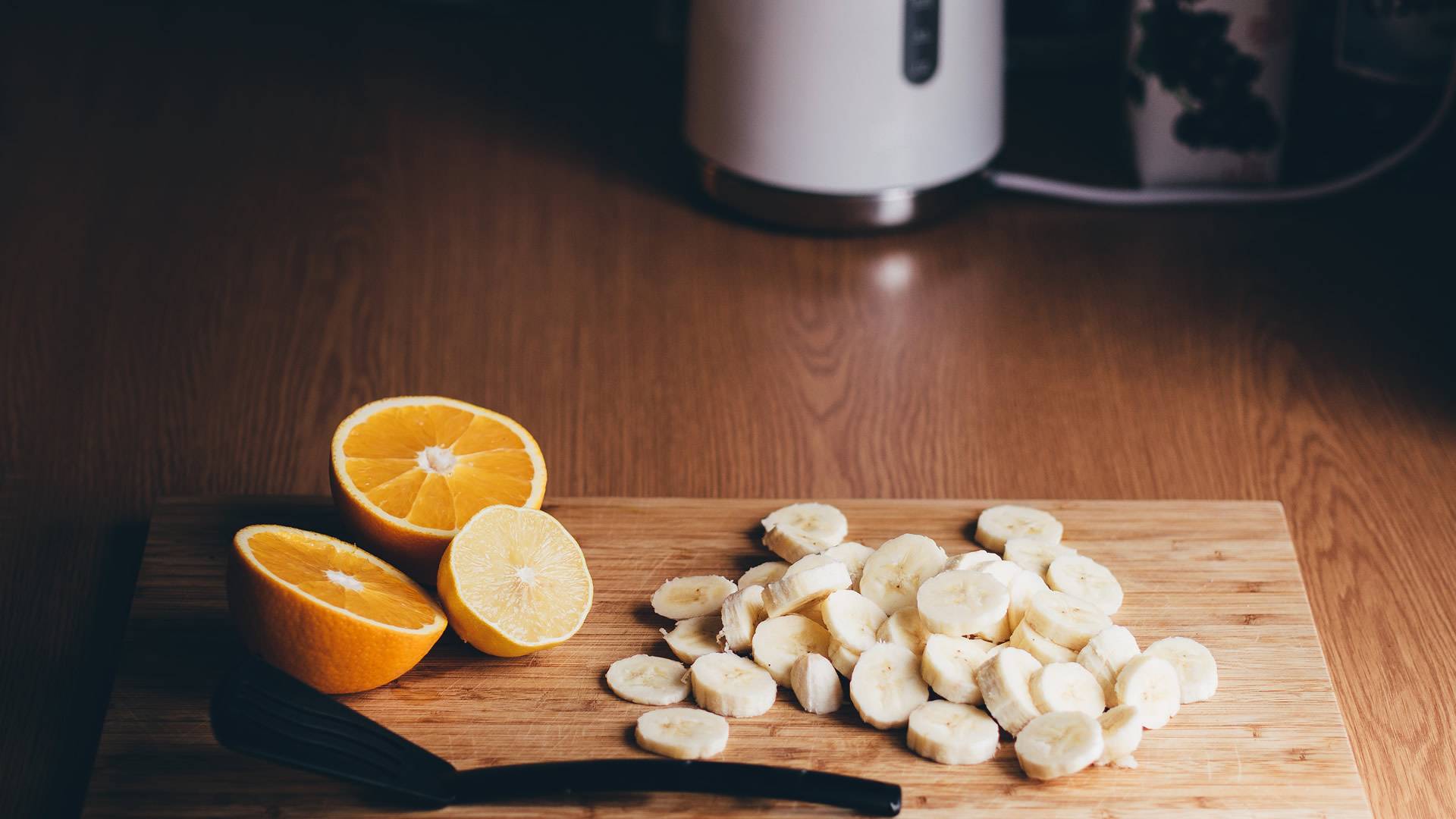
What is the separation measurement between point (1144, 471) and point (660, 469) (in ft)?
1.27

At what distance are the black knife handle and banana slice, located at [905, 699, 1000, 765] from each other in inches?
1.5

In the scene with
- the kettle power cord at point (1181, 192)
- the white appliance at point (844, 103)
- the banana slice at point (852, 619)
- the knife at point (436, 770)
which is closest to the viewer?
the knife at point (436, 770)

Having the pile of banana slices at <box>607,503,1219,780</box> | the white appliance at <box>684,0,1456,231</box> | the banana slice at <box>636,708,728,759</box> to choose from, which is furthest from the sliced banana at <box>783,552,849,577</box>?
the white appliance at <box>684,0,1456,231</box>

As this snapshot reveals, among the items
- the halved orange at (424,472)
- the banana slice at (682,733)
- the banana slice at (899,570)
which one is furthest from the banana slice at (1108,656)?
the halved orange at (424,472)

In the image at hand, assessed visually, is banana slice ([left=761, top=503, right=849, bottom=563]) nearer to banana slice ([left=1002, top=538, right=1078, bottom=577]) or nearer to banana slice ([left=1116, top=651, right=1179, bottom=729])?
banana slice ([left=1002, top=538, right=1078, bottom=577])

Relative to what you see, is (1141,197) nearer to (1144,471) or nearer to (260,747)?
(1144,471)

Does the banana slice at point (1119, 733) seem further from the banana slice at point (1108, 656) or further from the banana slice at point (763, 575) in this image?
the banana slice at point (763, 575)

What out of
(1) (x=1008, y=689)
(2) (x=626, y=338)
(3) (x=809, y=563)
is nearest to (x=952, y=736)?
(1) (x=1008, y=689)

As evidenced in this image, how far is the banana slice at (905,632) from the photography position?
2.80ft

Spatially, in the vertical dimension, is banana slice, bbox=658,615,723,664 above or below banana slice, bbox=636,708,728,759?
above

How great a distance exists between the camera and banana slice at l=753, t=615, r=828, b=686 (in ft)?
2.77

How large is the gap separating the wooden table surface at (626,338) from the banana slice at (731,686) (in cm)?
28

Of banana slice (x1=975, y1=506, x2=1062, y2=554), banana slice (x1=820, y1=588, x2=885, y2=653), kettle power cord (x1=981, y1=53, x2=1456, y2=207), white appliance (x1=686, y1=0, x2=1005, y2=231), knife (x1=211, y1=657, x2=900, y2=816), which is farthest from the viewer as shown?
kettle power cord (x1=981, y1=53, x2=1456, y2=207)

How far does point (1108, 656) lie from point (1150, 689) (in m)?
0.03
